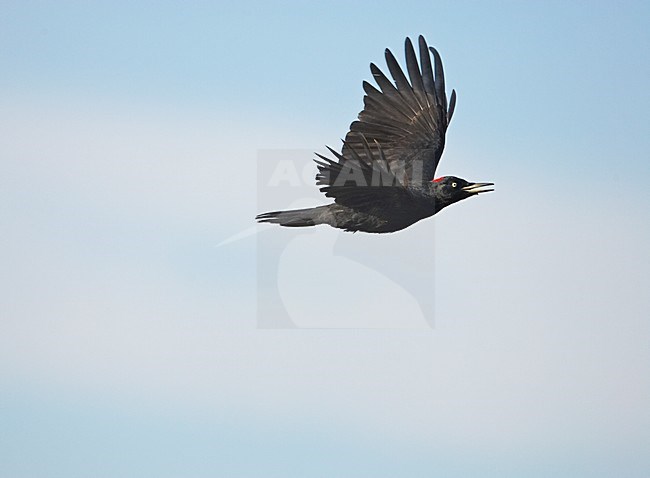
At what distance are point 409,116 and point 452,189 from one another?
1806mm

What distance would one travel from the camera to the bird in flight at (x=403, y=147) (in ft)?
59.2

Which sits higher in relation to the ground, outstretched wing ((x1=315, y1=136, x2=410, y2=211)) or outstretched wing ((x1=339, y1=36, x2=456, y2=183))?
outstretched wing ((x1=339, y1=36, x2=456, y2=183))

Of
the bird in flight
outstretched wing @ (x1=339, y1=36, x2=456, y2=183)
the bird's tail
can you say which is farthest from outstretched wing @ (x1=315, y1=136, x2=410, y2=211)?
outstretched wing @ (x1=339, y1=36, x2=456, y2=183)

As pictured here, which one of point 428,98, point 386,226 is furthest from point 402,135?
point 386,226

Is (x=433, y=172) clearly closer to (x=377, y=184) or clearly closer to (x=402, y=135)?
(x=402, y=135)

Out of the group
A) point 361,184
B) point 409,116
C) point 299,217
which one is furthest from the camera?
point 409,116

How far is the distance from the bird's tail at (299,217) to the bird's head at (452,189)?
207cm

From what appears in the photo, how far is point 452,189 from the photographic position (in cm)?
1883

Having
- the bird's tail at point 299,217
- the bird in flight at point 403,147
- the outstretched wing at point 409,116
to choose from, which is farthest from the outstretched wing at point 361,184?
the outstretched wing at point 409,116

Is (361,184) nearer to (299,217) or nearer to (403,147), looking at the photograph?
(299,217)

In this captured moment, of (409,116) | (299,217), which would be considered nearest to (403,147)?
(409,116)

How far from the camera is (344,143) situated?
1878cm

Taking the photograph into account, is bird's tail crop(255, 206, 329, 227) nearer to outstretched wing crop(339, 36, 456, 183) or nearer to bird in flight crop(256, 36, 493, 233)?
bird in flight crop(256, 36, 493, 233)

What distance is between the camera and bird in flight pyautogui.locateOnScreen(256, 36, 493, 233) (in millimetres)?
18047
